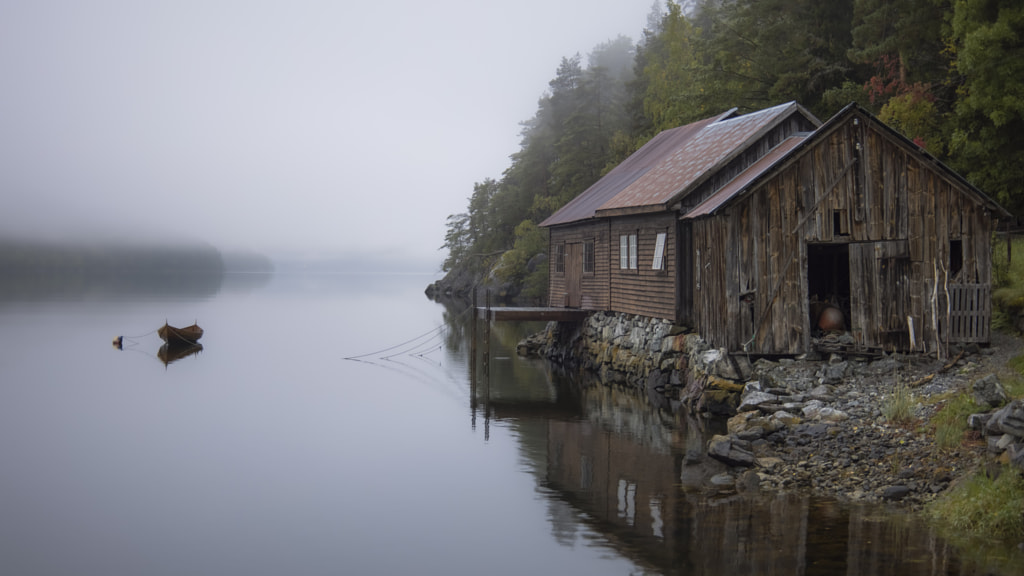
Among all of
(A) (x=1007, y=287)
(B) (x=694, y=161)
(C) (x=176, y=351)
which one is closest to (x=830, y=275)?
(A) (x=1007, y=287)

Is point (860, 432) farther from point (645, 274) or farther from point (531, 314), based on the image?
point (531, 314)

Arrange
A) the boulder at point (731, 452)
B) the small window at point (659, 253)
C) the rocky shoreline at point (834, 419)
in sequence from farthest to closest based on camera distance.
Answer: the small window at point (659, 253), the boulder at point (731, 452), the rocky shoreline at point (834, 419)

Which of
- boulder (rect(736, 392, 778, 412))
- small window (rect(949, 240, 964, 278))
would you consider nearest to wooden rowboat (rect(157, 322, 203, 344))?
boulder (rect(736, 392, 778, 412))

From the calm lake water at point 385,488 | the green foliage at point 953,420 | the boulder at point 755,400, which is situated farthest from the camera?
the boulder at point 755,400

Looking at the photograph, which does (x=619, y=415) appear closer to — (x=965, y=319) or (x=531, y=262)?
(x=965, y=319)

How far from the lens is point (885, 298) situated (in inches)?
849

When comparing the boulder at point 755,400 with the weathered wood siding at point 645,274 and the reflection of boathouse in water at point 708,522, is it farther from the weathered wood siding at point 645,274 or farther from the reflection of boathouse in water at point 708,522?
the weathered wood siding at point 645,274

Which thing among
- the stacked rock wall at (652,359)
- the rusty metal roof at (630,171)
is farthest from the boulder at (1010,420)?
the rusty metal roof at (630,171)

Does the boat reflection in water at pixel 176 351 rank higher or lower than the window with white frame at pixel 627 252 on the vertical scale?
lower

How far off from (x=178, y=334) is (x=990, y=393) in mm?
41743

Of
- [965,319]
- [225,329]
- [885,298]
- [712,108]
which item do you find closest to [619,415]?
[885,298]

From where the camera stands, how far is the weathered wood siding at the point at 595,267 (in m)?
31.1

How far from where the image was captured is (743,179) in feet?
79.8

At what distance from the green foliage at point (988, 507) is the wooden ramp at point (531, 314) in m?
18.5
